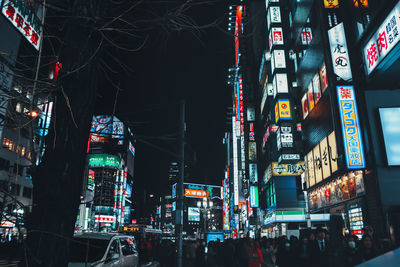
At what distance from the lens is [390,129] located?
15.4m

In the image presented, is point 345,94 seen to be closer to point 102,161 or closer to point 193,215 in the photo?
point 102,161

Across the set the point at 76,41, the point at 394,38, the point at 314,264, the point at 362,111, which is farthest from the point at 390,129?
the point at 76,41

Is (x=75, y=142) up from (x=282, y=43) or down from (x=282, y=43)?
down

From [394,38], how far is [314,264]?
32.9 ft

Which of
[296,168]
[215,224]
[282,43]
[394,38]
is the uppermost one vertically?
[282,43]

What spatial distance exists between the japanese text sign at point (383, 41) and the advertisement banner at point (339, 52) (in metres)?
1.31

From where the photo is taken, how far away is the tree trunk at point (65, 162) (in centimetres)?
259

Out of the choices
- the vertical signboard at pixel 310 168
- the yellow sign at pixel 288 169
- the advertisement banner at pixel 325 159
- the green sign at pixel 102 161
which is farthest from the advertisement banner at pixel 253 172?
the green sign at pixel 102 161

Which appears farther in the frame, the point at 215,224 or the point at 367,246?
the point at 215,224

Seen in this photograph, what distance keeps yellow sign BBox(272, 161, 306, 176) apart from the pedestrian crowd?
13537mm

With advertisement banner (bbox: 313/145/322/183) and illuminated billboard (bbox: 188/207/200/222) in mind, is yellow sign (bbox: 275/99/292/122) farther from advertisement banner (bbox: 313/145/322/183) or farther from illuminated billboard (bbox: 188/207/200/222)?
illuminated billboard (bbox: 188/207/200/222)

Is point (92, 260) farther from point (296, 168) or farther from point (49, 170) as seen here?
point (296, 168)

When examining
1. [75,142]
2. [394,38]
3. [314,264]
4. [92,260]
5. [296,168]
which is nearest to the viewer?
[75,142]

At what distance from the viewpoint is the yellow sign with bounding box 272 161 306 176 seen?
92.6ft
